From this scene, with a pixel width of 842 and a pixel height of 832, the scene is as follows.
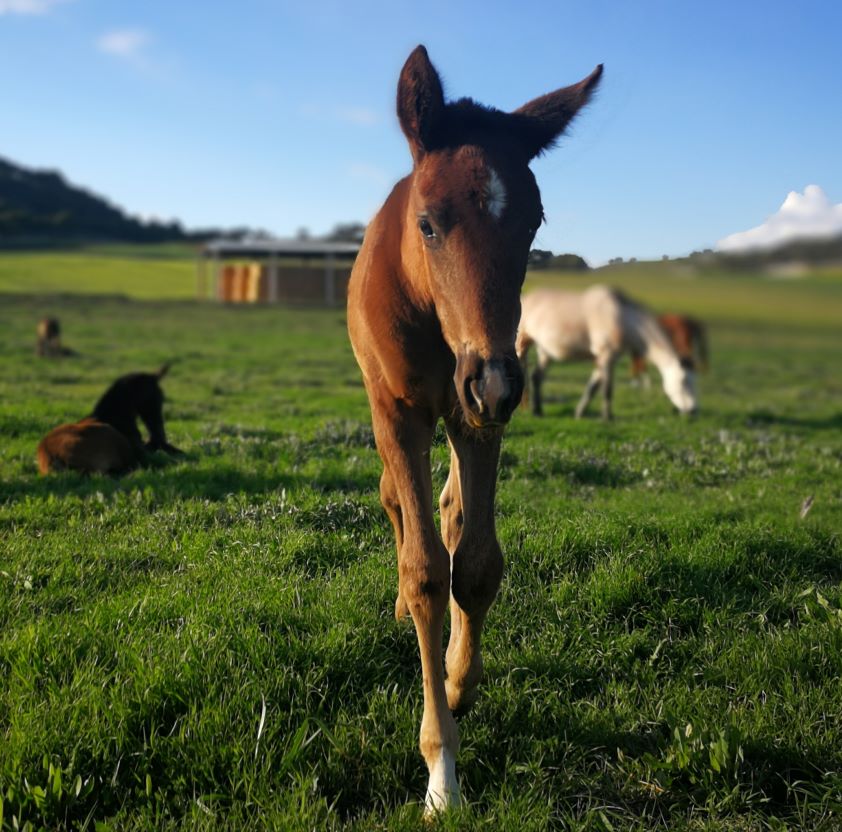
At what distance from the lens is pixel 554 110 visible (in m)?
3.24

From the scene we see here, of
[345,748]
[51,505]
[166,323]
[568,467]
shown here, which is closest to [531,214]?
[345,748]

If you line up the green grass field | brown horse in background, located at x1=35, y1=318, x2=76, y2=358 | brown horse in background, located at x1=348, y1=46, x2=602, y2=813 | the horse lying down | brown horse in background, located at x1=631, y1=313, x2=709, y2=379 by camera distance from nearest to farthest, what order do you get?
brown horse in background, located at x1=348, y1=46, x2=602, y2=813 < the green grass field < the horse lying down < brown horse in background, located at x1=631, y1=313, x2=709, y2=379 < brown horse in background, located at x1=35, y1=318, x2=76, y2=358

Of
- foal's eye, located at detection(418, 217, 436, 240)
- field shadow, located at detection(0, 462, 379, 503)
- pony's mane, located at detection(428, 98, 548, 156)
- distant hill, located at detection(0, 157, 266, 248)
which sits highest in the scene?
distant hill, located at detection(0, 157, 266, 248)

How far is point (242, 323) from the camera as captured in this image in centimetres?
3319

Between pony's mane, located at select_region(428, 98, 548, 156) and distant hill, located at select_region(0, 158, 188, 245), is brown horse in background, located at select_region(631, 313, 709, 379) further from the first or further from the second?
distant hill, located at select_region(0, 158, 188, 245)

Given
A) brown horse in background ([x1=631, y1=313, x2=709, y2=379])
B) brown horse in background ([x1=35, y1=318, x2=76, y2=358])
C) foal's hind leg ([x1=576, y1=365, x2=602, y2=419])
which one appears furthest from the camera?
brown horse in background ([x1=35, y1=318, x2=76, y2=358])

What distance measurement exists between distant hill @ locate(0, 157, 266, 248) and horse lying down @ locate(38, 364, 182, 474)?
6103cm

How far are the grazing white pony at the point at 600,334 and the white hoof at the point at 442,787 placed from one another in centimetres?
1189

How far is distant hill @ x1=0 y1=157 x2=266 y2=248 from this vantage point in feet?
242

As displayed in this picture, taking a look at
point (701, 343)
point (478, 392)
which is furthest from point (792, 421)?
point (478, 392)

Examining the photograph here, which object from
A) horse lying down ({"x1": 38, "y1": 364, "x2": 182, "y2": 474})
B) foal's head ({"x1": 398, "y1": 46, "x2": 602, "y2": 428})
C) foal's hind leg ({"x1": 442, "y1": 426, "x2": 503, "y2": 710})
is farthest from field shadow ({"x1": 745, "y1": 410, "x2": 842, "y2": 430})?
foal's head ({"x1": 398, "y1": 46, "x2": 602, "y2": 428})

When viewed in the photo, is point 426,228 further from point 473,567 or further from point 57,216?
point 57,216

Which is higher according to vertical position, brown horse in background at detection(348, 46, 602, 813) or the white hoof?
brown horse in background at detection(348, 46, 602, 813)

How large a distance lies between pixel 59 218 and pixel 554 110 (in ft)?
296
